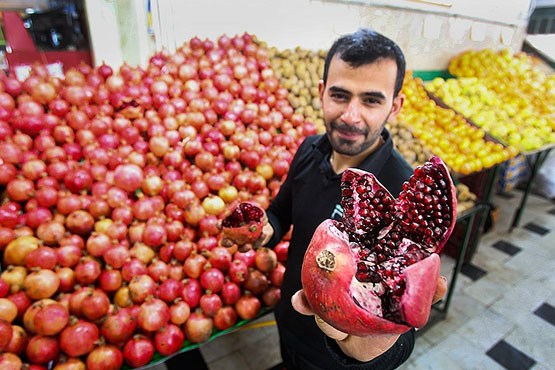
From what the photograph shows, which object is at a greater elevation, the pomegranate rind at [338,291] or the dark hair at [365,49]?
the dark hair at [365,49]

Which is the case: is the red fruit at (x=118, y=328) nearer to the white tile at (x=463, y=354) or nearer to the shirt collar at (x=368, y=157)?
the shirt collar at (x=368, y=157)

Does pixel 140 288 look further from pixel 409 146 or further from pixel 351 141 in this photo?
pixel 409 146

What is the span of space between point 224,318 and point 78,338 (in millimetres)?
653

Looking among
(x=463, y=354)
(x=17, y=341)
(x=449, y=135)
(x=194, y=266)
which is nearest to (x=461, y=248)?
(x=463, y=354)

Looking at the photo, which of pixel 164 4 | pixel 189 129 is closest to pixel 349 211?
pixel 189 129

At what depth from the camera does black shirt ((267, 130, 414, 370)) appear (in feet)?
4.15

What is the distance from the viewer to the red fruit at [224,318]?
5.64ft

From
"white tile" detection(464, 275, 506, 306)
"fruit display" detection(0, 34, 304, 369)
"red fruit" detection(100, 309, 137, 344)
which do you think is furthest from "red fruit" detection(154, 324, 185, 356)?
"white tile" detection(464, 275, 506, 306)

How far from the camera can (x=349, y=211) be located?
2.82 feet

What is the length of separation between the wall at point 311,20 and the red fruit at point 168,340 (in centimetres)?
185

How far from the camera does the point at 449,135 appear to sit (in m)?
3.63

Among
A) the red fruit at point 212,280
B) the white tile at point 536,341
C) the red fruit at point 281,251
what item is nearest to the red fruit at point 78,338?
the red fruit at point 212,280

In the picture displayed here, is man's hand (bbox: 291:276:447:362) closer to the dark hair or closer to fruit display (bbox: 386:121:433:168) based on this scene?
the dark hair

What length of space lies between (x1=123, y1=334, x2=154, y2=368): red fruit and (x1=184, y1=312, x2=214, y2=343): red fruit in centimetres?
18
